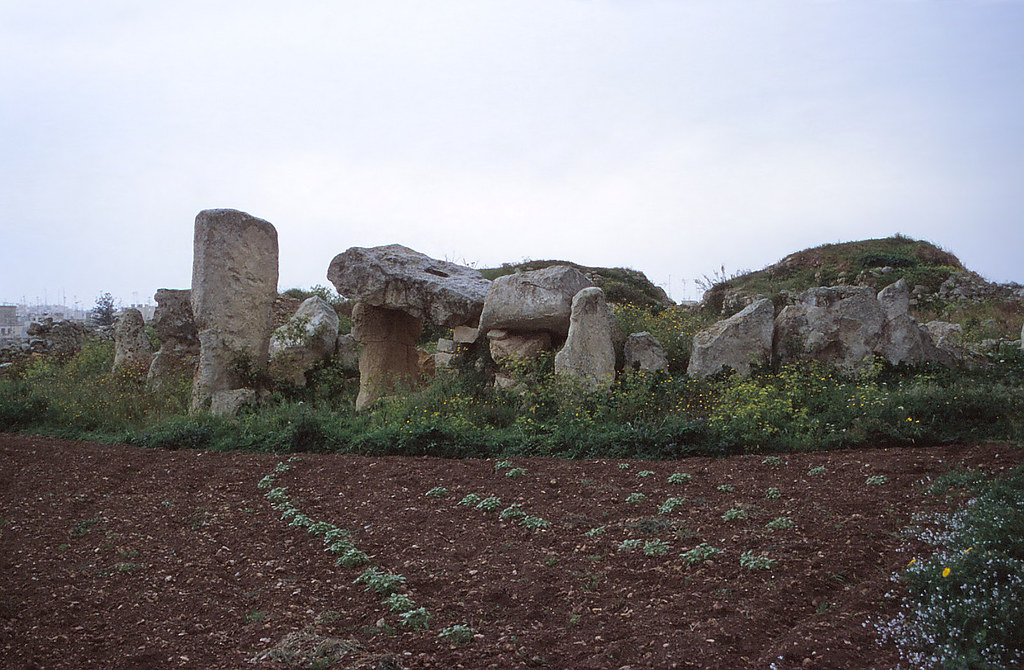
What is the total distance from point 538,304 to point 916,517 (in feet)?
22.3

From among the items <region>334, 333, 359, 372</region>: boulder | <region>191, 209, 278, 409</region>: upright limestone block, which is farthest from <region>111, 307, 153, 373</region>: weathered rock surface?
<region>334, 333, 359, 372</region>: boulder

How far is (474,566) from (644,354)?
6281mm

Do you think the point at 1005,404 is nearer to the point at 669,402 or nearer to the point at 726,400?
the point at 726,400

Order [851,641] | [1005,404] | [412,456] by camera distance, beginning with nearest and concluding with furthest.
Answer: [851,641] → [1005,404] → [412,456]

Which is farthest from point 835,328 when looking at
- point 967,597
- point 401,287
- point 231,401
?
point 231,401

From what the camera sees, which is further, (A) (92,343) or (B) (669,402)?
(A) (92,343)

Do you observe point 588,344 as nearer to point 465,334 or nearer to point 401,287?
point 465,334

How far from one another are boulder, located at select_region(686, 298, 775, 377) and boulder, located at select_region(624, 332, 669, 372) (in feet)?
1.41

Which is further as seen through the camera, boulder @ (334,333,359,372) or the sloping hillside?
the sloping hillside

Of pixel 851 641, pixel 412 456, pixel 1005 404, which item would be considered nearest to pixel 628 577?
pixel 851 641

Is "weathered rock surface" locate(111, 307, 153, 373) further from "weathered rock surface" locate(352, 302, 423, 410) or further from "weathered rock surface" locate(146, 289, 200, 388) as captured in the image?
"weathered rock surface" locate(352, 302, 423, 410)

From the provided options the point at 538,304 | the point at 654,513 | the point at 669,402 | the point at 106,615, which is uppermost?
the point at 538,304

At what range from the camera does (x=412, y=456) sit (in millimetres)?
9492

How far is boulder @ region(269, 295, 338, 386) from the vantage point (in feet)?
43.7
